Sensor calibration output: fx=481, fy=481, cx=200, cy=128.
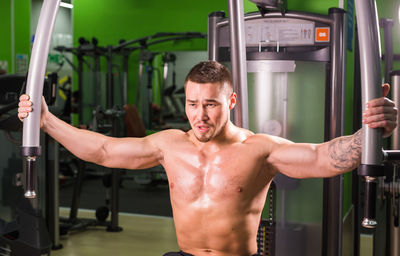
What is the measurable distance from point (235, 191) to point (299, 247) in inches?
62.7

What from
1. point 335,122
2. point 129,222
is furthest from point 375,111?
point 129,222

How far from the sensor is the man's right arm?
5.69ft

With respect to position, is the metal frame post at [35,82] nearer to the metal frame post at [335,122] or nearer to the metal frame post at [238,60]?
the metal frame post at [238,60]

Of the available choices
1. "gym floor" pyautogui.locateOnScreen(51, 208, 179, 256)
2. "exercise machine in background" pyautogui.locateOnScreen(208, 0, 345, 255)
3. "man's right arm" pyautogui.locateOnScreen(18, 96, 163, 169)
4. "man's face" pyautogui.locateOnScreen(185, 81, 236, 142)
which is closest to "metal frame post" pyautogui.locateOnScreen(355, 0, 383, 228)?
"man's face" pyautogui.locateOnScreen(185, 81, 236, 142)

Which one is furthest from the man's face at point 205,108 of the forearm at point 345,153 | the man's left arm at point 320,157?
the forearm at point 345,153

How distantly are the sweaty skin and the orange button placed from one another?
1.30 meters

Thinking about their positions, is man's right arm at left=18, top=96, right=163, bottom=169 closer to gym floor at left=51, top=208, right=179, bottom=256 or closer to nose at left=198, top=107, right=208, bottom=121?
nose at left=198, top=107, right=208, bottom=121

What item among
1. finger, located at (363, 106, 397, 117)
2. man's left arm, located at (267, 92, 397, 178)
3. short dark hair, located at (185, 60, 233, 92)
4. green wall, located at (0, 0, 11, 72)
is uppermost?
green wall, located at (0, 0, 11, 72)

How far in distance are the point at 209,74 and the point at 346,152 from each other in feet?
1.61

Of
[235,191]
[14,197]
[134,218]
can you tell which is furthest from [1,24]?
[235,191]

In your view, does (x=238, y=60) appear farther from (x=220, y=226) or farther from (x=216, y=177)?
(x=220, y=226)

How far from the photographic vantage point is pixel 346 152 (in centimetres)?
140

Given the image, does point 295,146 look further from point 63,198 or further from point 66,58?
point 66,58

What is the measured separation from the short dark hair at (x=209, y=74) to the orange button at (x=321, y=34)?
1.37m
